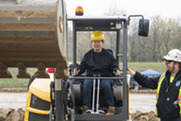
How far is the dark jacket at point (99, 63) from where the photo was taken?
4719 mm

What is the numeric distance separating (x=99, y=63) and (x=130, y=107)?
235 inches

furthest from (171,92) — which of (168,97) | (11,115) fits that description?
(11,115)

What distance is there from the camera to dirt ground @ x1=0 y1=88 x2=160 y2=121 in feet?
22.7

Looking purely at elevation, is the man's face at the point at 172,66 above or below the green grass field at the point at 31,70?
above

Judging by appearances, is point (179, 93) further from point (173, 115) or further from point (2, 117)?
point (2, 117)

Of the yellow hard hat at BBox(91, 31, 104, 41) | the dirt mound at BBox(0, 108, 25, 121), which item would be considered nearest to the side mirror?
the yellow hard hat at BBox(91, 31, 104, 41)

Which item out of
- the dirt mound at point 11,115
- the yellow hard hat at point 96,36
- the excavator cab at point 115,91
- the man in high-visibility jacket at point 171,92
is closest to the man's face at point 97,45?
the yellow hard hat at point 96,36

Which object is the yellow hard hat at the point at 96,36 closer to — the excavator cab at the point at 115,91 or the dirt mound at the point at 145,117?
the excavator cab at the point at 115,91

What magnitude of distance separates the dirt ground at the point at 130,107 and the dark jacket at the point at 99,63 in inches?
110

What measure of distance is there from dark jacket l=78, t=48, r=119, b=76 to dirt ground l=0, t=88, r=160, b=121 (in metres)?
2.79

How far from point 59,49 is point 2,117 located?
17.3ft

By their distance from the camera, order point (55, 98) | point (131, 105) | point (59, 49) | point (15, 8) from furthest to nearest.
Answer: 1. point (131, 105)
2. point (55, 98)
3. point (59, 49)
4. point (15, 8)

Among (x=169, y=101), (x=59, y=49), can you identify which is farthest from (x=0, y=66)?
(x=169, y=101)

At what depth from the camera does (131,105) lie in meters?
10.7
